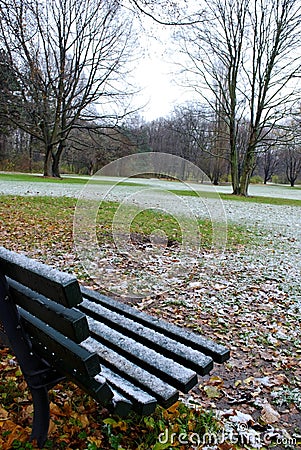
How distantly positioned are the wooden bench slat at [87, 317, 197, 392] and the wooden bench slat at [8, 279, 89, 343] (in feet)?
2.10

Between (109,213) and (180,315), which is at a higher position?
(109,213)

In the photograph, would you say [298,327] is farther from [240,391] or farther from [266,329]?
[240,391]

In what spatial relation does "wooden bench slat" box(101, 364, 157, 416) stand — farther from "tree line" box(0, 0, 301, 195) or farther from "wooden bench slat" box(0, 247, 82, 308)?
"tree line" box(0, 0, 301, 195)

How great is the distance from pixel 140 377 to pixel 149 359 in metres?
0.14

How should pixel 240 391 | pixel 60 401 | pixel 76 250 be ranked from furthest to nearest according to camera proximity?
1. pixel 76 250
2. pixel 240 391
3. pixel 60 401

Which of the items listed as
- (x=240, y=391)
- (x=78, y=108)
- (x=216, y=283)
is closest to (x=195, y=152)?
(x=78, y=108)

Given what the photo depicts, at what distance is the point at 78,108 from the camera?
29.6 meters

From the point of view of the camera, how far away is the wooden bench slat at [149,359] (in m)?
1.79

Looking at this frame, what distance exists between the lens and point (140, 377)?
5.79 feet

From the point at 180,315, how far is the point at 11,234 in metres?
4.24

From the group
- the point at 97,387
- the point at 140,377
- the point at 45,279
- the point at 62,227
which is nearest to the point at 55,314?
the point at 45,279

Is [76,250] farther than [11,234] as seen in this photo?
No

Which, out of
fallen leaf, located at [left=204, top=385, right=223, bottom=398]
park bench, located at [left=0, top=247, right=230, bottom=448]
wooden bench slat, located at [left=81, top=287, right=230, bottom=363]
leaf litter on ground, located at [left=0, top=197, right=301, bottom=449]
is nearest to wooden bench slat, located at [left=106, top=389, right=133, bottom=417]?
park bench, located at [left=0, top=247, right=230, bottom=448]

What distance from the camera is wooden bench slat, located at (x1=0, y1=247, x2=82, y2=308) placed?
119cm
